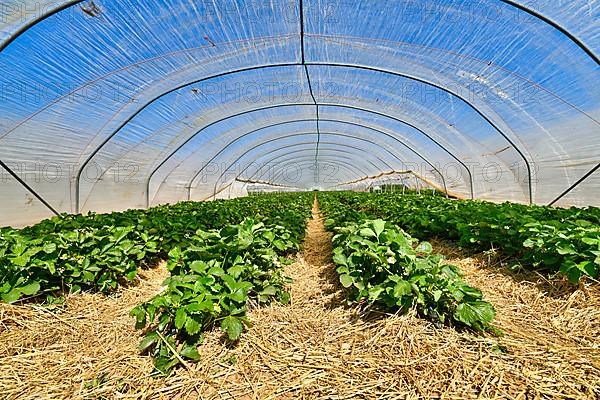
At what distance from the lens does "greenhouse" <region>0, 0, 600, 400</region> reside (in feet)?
5.91

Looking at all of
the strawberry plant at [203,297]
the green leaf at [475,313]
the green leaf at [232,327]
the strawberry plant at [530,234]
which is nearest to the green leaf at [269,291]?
the strawberry plant at [203,297]

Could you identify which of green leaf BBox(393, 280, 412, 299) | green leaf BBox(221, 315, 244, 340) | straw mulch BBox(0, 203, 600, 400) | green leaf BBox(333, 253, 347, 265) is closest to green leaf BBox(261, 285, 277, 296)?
straw mulch BBox(0, 203, 600, 400)

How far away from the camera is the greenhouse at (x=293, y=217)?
5.91 ft

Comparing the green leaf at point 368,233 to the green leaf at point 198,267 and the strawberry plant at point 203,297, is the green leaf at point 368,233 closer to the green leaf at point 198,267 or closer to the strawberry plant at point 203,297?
the strawberry plant at point 203,297

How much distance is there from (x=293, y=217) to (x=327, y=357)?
3505mm

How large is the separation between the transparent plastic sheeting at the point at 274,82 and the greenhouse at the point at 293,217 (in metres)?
0.04

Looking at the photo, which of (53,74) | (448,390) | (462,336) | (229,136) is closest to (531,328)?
(462,336)

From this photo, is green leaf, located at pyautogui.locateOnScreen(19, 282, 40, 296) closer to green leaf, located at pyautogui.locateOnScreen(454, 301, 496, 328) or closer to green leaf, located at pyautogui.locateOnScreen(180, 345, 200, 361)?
green leaf, located at pyautogui.locateOnScreen(180, 345, 200, 361)

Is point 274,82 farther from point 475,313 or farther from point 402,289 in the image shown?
point 475,313

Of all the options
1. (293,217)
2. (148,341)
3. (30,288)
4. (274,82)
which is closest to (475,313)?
(148,341)

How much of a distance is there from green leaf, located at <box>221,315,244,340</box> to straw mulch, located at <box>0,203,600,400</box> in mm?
168

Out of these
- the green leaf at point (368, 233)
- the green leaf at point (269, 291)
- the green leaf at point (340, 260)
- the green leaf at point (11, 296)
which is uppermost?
the green leaf at point (368, 233)

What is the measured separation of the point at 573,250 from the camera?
2.58 m

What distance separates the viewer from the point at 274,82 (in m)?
8.20
